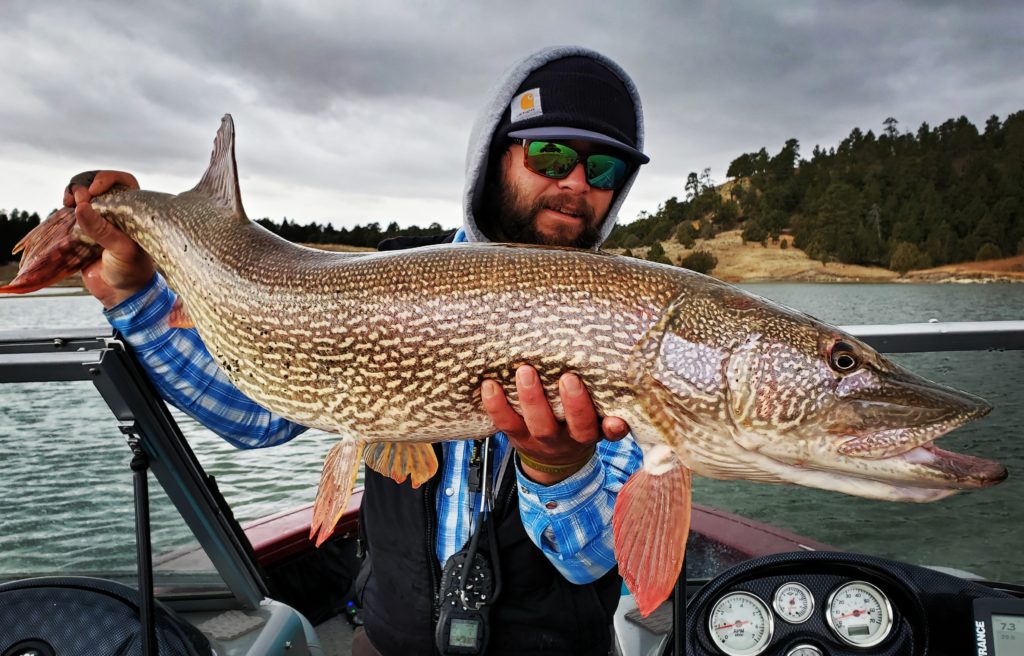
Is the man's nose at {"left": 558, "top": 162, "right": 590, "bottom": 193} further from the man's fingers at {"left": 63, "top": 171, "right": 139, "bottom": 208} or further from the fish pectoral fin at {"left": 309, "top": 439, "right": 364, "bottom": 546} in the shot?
the man's fingers at {"left": 63, "top": 171, "right": 139, "bottom": 208}

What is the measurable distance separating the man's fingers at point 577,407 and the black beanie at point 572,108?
117 centimetres

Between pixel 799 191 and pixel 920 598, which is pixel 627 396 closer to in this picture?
pixel 920 598

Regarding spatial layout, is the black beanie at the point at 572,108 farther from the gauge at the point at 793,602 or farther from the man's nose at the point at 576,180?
the gauge at the point at 793,602

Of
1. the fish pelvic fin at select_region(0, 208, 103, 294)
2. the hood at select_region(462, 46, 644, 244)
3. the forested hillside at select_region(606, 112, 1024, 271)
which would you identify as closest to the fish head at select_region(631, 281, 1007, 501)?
the hood at select_region(462, 46, 644, 244)

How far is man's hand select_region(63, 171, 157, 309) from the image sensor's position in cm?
175

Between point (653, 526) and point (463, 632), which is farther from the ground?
point (653, 526)

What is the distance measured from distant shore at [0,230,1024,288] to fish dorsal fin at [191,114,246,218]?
1.49 feet

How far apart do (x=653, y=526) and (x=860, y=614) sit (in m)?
1.08

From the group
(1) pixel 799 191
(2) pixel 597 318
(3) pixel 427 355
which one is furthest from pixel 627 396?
(1) pixel 799 191

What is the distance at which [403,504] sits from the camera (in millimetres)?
1917

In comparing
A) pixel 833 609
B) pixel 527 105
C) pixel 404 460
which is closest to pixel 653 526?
pixel 404 460

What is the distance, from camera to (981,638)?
1682 mm

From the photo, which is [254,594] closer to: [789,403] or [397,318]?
[397,318]

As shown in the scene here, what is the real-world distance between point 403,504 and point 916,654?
5.20 feet
